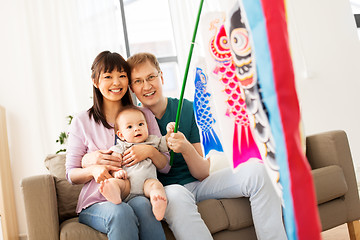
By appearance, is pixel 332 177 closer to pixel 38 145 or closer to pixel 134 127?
pixel 134 127

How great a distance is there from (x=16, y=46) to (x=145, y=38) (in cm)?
125

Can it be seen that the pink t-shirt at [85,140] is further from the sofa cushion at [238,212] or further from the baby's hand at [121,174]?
the sofa cushion at [238,212]

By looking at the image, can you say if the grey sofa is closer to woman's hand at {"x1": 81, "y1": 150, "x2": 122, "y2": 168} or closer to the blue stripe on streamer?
woman's hand at {"x1": 81, "y1": 150, "x2": 122, "y2": 168}

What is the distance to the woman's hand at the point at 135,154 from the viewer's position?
1495 millimetres

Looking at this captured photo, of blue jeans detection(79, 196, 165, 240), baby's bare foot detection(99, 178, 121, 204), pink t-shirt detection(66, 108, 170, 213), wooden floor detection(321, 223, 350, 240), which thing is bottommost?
wooden floor detection(321, 223, 350, 240)

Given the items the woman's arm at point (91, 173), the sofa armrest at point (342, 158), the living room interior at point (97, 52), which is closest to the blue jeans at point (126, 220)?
the woman's arm at point (91, 173)

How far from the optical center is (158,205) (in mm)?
1316

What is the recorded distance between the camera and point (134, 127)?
1583mm

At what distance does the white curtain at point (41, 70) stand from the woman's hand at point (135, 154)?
77.2 inches

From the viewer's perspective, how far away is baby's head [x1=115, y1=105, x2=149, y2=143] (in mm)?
1580

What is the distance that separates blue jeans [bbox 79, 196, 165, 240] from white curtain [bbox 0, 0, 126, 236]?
6.80 feet

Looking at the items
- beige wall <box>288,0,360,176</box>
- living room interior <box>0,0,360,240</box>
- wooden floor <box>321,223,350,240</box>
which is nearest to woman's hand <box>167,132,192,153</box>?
wooden floor <box>321,223,350,240</box>

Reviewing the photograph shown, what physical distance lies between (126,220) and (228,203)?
0.52 m

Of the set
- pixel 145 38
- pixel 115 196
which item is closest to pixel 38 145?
pixel 145 38
